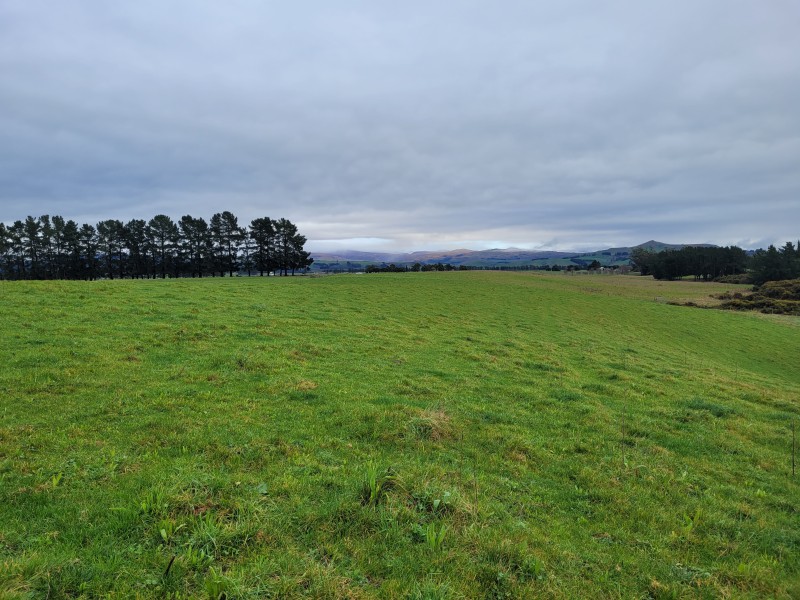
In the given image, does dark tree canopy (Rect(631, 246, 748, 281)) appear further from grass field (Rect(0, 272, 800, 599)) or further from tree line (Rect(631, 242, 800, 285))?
grass field (Rect(0, 272, 800, 599))

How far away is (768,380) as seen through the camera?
2061 cm

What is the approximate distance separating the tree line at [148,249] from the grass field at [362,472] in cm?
8941

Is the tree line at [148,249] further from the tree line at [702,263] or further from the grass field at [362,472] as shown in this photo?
the tree line at [702,263]

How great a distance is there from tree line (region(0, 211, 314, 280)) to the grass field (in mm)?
89413

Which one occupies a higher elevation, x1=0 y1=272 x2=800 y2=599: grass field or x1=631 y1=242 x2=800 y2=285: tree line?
x1=631 y1=242 x2=800 y2=285: tree line

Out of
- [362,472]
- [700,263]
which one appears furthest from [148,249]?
[700,263]

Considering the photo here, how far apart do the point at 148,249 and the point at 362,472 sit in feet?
360

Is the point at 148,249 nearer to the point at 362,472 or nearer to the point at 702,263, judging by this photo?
the point at 362,472

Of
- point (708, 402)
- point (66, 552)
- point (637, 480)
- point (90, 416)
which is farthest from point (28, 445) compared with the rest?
point (708, 402)

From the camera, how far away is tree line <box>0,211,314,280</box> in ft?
284

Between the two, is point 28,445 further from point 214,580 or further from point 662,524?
point 662,524

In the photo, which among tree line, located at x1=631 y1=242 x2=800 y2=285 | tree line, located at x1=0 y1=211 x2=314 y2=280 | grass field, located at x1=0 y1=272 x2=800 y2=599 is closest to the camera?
grass field, located at x1=0 y1=272 x2=800 y2=599

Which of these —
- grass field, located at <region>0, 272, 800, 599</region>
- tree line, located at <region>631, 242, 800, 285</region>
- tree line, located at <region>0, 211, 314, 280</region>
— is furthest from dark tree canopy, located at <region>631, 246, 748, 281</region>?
grass field, located at <region>0, 272, 800, 599</region>

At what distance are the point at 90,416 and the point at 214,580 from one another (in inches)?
237
